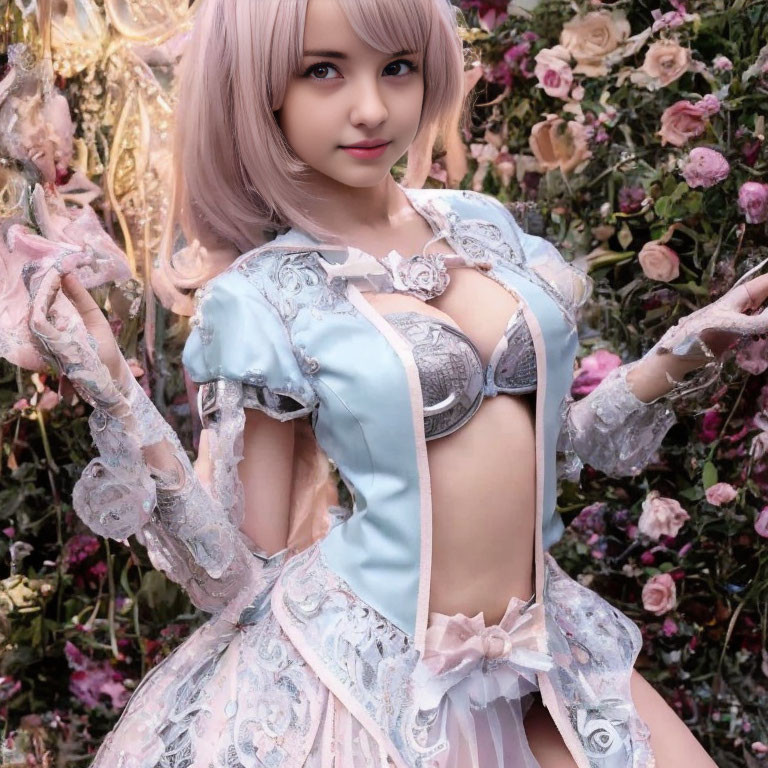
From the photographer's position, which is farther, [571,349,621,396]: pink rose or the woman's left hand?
[571,349,621,396]: pink rose

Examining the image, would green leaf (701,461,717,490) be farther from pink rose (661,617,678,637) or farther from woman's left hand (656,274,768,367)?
woman's left hand (656,274,768,367)

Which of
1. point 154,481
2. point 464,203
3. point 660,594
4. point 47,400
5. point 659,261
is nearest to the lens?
point 154,481

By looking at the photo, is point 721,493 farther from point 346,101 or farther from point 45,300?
point 45,300

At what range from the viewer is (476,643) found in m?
1.34

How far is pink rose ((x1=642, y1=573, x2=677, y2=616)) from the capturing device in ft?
6.83

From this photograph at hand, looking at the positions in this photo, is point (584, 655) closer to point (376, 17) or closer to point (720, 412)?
point (720, 412)

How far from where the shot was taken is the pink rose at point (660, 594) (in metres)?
2.08

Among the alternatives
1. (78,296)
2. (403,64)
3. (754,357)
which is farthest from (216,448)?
(754,357)

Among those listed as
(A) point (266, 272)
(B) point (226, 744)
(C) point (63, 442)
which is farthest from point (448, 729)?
(C) point (63, 442)

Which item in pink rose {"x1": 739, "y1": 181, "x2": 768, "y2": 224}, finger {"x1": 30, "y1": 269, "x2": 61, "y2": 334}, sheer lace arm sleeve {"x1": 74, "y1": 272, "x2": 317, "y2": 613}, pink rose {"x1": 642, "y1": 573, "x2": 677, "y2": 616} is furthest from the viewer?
pink rose {"x1": 642, "y1": 573, "x2": 677, "y2": 616}

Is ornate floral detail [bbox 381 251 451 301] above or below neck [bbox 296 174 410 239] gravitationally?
below

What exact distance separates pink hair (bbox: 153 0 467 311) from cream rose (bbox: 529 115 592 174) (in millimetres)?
539

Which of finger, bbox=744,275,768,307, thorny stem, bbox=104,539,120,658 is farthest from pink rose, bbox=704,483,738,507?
thorny stem, bbox=104,539,120,658

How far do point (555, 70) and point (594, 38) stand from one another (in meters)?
0.08
